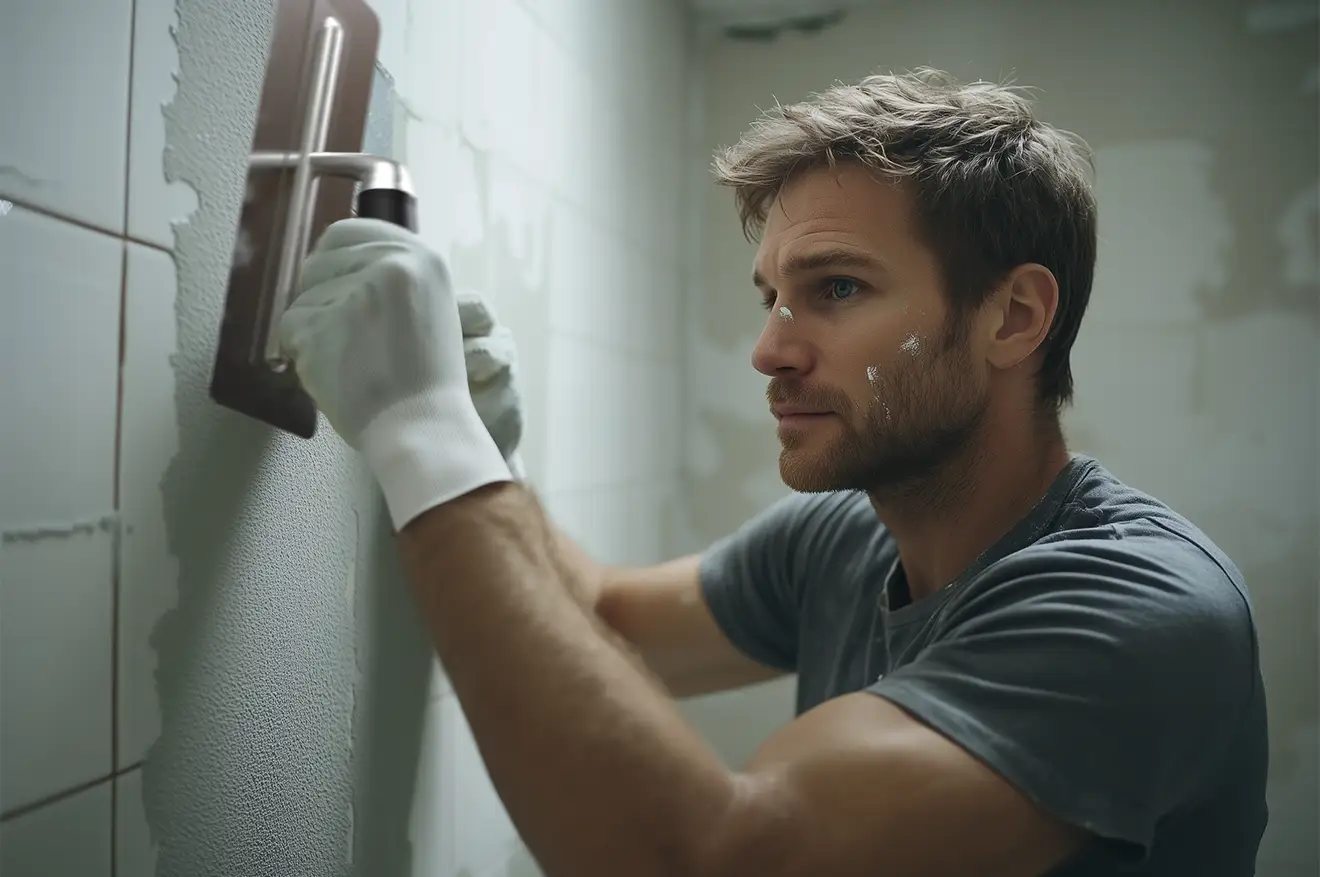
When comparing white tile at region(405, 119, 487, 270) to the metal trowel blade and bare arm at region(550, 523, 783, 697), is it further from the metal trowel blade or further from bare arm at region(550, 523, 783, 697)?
bare arm at region(550, 523, 783, 697)

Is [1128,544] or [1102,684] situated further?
[1128,544]

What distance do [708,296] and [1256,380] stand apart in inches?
51.4

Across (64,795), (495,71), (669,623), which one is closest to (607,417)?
(669,623)

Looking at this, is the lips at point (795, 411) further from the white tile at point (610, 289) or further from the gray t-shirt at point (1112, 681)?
the white tile at point (610, 289)

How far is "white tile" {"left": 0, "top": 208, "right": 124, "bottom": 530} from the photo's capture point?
57cm

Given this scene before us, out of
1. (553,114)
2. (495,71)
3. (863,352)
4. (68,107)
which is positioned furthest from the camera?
(553,114)

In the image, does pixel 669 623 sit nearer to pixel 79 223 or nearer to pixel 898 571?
pixel 898 571

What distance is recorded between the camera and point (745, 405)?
2.36m

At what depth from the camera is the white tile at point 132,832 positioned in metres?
0.66

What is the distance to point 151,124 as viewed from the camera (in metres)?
0.67

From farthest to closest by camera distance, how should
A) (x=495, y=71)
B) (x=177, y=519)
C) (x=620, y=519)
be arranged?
(x=620, y=519) < (x=495, y=71) < (x=177, y=519)

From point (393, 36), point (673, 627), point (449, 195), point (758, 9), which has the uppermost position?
point (758, 9)

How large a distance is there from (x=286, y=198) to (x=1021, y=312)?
82cm

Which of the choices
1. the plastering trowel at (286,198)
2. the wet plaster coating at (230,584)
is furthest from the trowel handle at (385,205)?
the wet plaster coating at (230,584)
